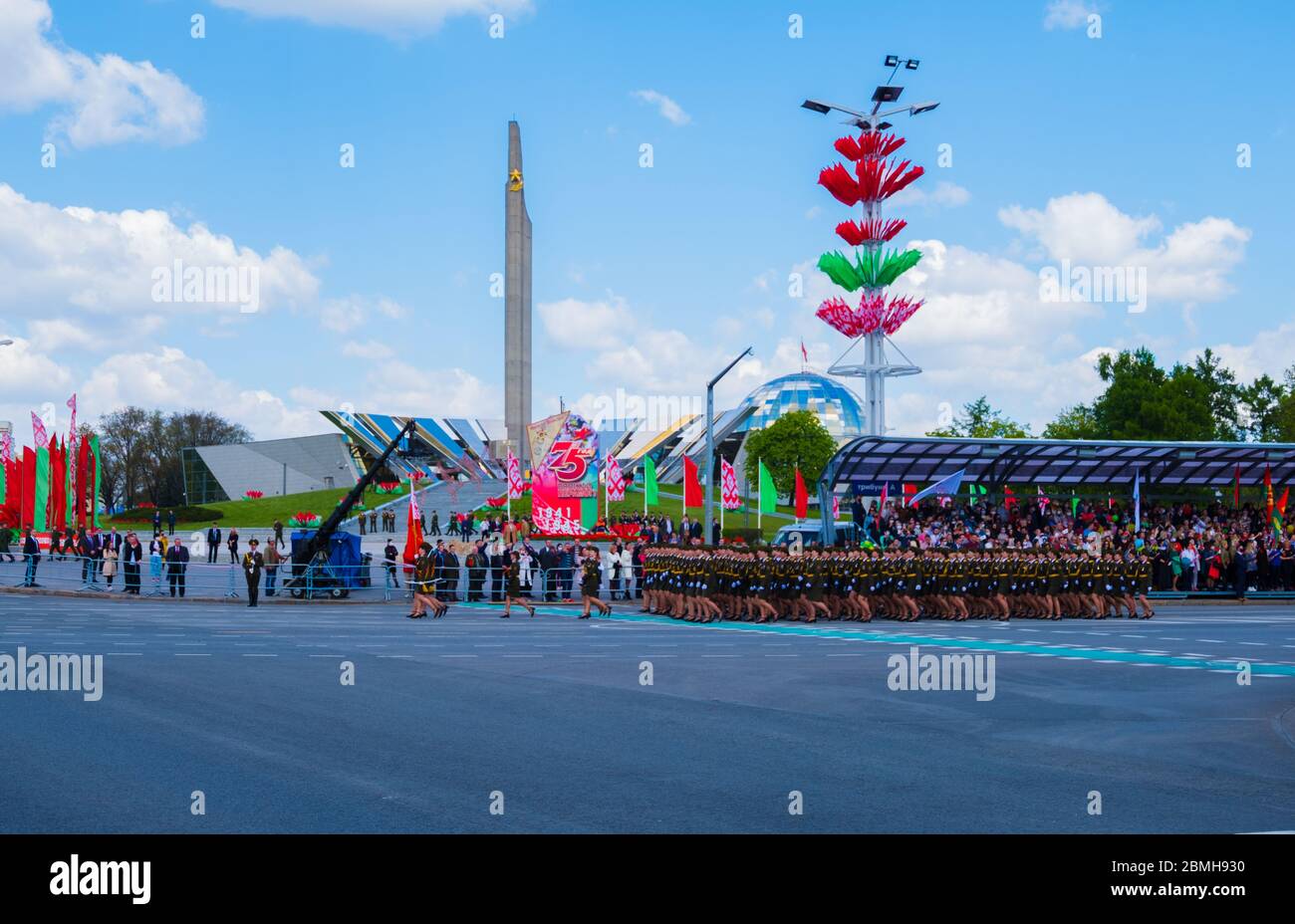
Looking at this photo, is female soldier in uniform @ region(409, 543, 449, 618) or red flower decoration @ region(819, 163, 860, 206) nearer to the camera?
female soldier in uniform @ region(409, 543, 449, 618)

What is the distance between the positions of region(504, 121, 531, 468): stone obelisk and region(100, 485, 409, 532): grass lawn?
1110 centimetres

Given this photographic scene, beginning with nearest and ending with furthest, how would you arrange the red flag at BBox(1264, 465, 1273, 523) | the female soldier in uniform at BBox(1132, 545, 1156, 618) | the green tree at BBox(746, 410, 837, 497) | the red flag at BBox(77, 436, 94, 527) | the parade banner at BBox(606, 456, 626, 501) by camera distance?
the female soldier in uniform at BBox(1132, 545, 1156, 618)
the red flag at BBox(1264, 465, 1273, 523)
the red flag at BBox(77, 436, 94, 527)
the parade banner at BBox(606, 456, 626, 501)
the green tree at BBox(746, 410, 837, 497)

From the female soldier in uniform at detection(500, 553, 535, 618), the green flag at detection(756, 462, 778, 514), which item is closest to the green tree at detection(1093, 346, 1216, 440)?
A: the green flag at detection(756, 462, 778, 514)

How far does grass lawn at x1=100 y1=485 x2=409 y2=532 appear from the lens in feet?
269

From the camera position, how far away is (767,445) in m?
97.7

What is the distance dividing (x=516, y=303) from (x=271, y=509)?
2504 centimetres

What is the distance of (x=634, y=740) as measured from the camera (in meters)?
10.5

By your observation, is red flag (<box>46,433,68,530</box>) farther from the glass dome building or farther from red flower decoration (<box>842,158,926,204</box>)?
the glass dome building

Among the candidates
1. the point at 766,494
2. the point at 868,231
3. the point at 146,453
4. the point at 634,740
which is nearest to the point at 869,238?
the point at 868,231

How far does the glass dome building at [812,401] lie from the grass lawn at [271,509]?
54.6 m

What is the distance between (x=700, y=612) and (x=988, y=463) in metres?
16.8

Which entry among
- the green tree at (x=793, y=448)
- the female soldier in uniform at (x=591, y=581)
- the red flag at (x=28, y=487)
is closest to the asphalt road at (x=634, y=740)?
the female soldier in uniform at (x=591, y=581)
